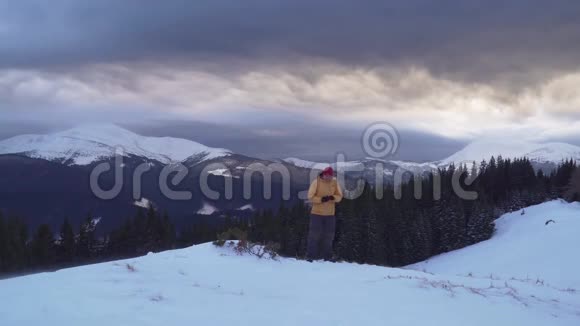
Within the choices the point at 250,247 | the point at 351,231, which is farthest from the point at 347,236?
the point at 250,247

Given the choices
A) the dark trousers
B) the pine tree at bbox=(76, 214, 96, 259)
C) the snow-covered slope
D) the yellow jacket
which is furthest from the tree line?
the yellow jacket

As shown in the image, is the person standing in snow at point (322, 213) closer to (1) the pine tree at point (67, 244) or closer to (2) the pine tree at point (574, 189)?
(1) the pine tree at point (67, 244)

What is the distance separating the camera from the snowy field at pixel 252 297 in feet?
16.5

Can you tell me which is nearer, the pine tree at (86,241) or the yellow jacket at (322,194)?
the yellow jacket at (322,194)

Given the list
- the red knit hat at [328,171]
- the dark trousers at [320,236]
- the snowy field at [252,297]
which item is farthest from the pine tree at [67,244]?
the snowy field at [252,297]

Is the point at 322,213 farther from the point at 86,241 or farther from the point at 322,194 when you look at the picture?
the point at 86,241

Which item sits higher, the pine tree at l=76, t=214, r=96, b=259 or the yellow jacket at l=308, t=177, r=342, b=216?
the yellow jacket at l=308, t=177, r=342, b=216

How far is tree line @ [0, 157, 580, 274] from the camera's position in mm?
47359

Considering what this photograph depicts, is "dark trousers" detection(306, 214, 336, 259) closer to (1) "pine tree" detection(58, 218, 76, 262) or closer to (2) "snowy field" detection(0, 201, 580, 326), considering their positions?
(2) "snowy field" detection(0, 201, 580, 326)

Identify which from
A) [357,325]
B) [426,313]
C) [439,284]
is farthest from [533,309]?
[357,325]

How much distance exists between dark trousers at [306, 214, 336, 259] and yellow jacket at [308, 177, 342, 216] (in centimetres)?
17

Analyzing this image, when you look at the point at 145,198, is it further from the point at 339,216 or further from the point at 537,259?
the point at 537,259

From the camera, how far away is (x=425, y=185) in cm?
7206

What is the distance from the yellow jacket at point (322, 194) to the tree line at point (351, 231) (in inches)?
1474
